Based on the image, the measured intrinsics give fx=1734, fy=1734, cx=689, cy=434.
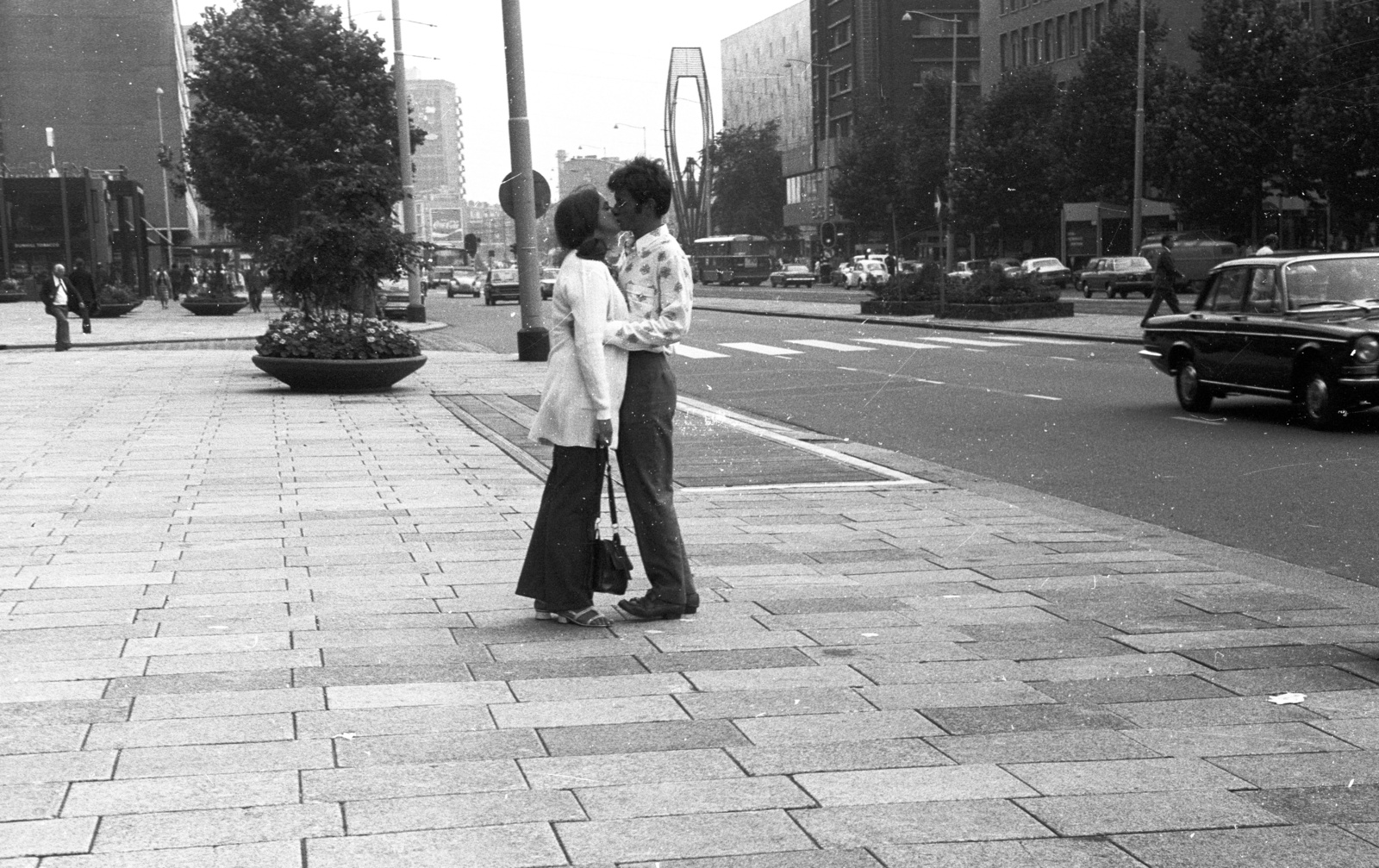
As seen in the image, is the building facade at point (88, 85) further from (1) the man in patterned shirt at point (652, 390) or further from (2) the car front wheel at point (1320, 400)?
(1) the man in patterned shirt at point (652, 390)

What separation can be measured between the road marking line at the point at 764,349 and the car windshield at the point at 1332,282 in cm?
1210

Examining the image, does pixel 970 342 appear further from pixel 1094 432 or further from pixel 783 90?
pixel 783 90

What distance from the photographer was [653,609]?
636 cm

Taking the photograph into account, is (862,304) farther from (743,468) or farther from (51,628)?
(51,628)

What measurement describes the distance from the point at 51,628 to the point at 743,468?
5.96 meters

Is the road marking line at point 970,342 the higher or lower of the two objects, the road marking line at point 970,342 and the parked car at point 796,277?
the higher

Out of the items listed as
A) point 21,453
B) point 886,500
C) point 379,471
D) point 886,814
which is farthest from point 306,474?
point 886,814

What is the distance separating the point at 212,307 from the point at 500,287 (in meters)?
13.4

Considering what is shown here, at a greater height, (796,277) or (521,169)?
(521,169)

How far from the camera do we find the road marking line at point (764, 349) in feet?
87.4

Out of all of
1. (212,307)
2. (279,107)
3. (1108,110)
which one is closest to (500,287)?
(279,107)

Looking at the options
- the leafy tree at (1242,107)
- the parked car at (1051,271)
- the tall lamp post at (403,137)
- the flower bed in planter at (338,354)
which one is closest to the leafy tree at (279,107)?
the tall lamp post at (403,137)

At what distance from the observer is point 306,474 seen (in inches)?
438

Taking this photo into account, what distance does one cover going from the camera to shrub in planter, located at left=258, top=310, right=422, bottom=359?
1844cm
